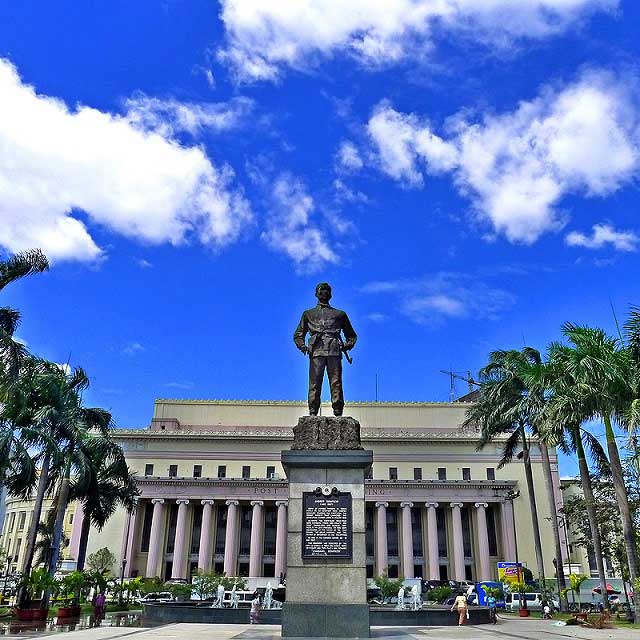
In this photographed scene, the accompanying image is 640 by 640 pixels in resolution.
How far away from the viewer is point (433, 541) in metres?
72.1

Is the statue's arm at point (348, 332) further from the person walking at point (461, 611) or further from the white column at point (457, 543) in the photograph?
the white column at point (457, 543)

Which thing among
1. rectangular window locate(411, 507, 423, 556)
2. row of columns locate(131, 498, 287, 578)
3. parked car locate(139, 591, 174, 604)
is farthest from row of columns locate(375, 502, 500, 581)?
parked car locate(139, 591, 174, 604)

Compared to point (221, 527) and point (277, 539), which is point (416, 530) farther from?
point (221, 527)

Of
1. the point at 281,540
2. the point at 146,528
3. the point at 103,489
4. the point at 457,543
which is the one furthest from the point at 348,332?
the point at 146,528

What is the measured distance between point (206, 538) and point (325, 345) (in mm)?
62850

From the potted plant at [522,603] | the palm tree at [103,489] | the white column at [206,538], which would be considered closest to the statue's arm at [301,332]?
the palm tree at [103,489]

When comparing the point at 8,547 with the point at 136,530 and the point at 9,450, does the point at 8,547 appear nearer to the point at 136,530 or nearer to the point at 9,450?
the point at 136,530

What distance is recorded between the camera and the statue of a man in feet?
51.8

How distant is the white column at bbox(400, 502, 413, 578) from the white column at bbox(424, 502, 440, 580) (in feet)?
7.23

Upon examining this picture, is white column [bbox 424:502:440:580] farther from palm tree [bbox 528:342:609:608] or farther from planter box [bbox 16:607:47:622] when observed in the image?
planter box [bbox 16:607:47:622]

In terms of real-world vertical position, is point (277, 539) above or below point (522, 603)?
above

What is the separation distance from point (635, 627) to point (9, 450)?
86.3 ft

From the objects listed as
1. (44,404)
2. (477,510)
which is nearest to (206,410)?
(477,510)

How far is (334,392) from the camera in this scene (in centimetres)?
1588
